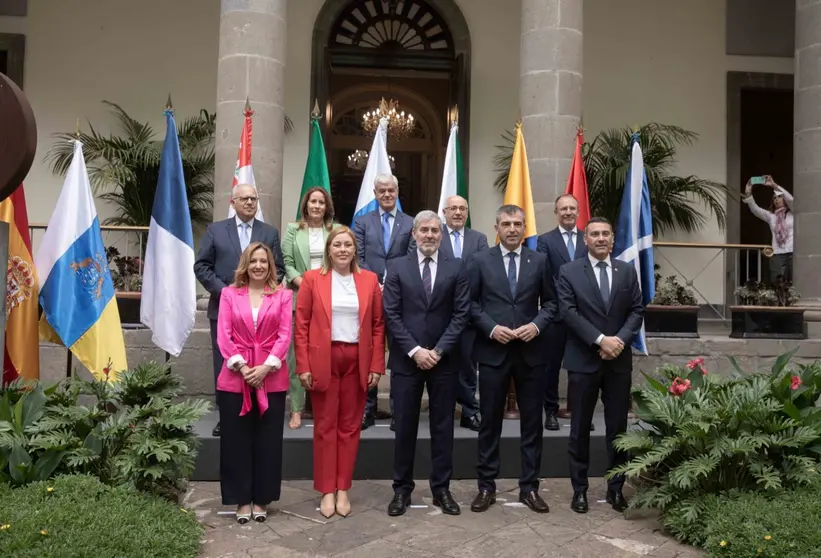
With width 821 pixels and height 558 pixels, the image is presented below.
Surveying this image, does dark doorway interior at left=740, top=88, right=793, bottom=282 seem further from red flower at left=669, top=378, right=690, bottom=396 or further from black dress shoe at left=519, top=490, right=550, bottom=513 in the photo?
black dress shoe at left=519, top=490, right=550, bottom=513

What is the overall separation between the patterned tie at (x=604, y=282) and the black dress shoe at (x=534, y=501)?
1.46m

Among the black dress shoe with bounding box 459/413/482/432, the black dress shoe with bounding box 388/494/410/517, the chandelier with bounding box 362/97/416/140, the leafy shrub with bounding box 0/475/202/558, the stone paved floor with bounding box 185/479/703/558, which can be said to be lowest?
the stone paved floor with bounding box 185/479/703/558

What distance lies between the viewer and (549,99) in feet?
29.5

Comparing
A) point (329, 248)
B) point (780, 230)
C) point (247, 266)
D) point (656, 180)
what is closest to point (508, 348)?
point (329, 248)

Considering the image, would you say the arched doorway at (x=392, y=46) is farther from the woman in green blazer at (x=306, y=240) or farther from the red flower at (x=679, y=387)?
the red flower at (x=679, y=387)

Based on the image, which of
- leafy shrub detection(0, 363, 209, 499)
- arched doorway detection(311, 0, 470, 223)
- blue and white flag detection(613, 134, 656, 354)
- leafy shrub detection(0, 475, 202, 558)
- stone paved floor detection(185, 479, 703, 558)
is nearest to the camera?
leafy shrub detection(0, 475, 202, 558)

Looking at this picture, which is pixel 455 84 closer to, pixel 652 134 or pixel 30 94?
pixel 652 134

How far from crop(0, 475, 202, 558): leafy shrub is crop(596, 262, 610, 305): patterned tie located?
309 cm

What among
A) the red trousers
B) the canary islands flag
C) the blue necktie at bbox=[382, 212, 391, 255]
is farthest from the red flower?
the canary islands flag

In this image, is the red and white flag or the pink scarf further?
the pink scarf

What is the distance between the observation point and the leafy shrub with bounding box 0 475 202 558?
13.9ft

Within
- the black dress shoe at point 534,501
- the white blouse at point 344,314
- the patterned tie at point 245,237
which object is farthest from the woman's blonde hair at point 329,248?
the black dress shoe at point 534,501

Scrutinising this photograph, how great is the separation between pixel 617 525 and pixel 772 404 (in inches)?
51.5

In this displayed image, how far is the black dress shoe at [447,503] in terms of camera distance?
5637mm
